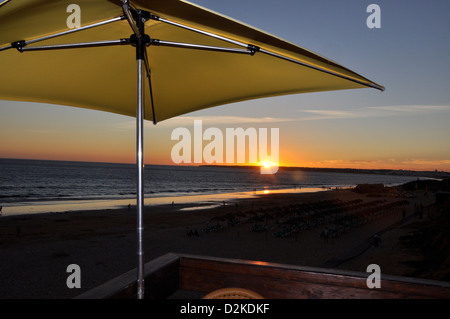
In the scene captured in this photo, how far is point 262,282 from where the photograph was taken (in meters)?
2.59

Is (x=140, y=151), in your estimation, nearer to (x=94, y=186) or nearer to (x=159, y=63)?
(x=159, y=63)

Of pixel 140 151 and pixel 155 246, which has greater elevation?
pixel 140 151

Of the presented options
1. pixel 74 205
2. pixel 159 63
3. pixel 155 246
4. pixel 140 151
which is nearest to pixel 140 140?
pixel 140 151

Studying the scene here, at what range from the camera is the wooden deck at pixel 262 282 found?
217 centimetres

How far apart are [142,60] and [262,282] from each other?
6.34ft

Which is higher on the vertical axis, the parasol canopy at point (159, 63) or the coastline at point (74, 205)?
the parasol canopy at point (159, 63)

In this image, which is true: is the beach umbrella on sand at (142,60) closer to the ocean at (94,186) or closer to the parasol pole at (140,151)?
the parasol pole at (140,151)

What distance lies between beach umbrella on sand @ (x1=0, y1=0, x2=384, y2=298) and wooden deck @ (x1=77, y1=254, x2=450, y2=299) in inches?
20.7

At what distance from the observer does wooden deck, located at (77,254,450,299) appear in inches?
85.3

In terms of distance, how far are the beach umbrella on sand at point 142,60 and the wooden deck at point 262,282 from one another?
1.72 feet

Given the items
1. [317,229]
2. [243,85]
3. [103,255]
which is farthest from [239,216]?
[243,85]

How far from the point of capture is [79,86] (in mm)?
2918

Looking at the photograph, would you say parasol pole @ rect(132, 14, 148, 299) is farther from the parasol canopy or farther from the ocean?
the ocean

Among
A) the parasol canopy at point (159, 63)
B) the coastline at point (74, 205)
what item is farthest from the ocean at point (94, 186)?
the parasol canopy at point (159, 63)
